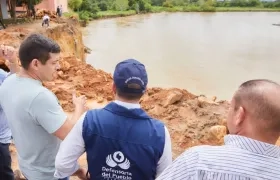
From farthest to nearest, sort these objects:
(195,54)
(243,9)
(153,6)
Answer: (153,6) < (243,9) < (195,54)

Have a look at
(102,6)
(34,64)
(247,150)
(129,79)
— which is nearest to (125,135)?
(129,79)

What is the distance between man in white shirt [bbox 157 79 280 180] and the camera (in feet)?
4.05

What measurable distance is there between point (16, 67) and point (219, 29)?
3687cm

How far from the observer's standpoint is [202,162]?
1249mm

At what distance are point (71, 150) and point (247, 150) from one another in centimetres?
94

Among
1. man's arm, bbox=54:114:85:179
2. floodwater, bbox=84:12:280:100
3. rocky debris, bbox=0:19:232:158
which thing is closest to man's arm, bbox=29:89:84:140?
man's arm, bbox=54:114:85:179

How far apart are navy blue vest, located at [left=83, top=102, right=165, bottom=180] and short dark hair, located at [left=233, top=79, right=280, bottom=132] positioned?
52 cm

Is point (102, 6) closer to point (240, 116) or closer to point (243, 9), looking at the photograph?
point (243, 9)

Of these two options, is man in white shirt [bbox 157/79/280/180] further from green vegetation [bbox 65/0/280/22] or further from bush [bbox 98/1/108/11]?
bush [bbox 98/1/108/11]

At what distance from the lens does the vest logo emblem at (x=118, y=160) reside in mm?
1720

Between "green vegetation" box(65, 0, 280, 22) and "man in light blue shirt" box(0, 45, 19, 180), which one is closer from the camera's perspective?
"man in light blue shirt" box(0, 45, 19, 180)

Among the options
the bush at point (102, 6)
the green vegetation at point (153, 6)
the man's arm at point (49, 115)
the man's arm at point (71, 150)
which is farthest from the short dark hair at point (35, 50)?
the bush at point (102, 6)

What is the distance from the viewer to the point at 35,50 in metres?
1.99

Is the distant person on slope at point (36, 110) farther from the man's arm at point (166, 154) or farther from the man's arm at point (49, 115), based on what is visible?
the man's arm at point (166, 154)
